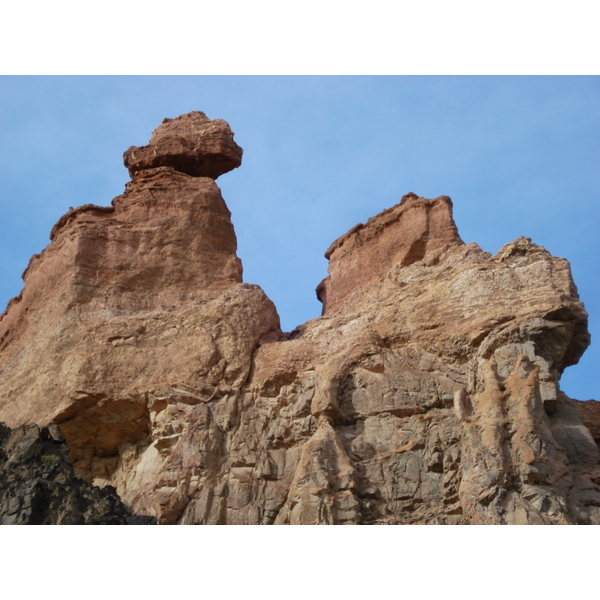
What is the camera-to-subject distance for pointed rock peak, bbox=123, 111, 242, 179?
2495 centimetres

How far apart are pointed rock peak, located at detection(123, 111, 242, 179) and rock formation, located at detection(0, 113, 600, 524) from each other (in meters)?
1.78

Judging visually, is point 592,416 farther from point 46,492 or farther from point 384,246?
point 46,492

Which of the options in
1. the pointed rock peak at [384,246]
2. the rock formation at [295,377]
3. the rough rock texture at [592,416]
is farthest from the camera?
the pointed rock peak at [384,246]

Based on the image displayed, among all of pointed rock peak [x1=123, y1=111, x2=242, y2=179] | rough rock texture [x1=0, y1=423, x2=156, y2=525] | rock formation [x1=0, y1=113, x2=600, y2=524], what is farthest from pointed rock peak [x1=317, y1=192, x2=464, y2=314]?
rough rock texture [x1=0, y1=423, x2=156, y2=525]

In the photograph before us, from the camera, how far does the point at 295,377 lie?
18.5m

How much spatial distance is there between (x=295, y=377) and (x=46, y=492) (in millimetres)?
5276

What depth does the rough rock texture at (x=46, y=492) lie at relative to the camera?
15.8 m

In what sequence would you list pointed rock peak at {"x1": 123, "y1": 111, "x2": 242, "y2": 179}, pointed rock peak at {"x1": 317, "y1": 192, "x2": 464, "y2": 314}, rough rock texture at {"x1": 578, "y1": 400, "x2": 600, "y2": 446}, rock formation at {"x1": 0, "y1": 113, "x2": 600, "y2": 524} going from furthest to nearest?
pointed rock peak at {"x1": 123, "y1": 111, "x2": 242, "y2": 179} → pointed rock peak at {"x1": 317, "y1": 192, "x2": 464, "y2": 314} → rough rock texture at {"x1": 578, "y1": 400, "x2": 600, "y2": 446} → rock formation at {"x1": 0, "y1": 113, "x2": 600, "y2": 524}

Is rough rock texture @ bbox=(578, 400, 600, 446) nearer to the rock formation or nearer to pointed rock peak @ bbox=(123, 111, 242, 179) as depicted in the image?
the rock formation

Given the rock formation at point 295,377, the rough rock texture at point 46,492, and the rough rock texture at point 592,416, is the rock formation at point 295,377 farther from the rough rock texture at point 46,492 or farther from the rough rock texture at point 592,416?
the rough rock texture at point 592,416

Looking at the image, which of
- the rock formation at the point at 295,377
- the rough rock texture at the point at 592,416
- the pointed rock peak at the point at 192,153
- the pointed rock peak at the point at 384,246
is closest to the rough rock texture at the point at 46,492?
the rock formation at the point at 295,377

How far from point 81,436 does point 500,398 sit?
8.54 metres

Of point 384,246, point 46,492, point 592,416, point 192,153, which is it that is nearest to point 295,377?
point 46,492

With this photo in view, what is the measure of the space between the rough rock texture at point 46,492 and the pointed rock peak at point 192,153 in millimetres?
9521
